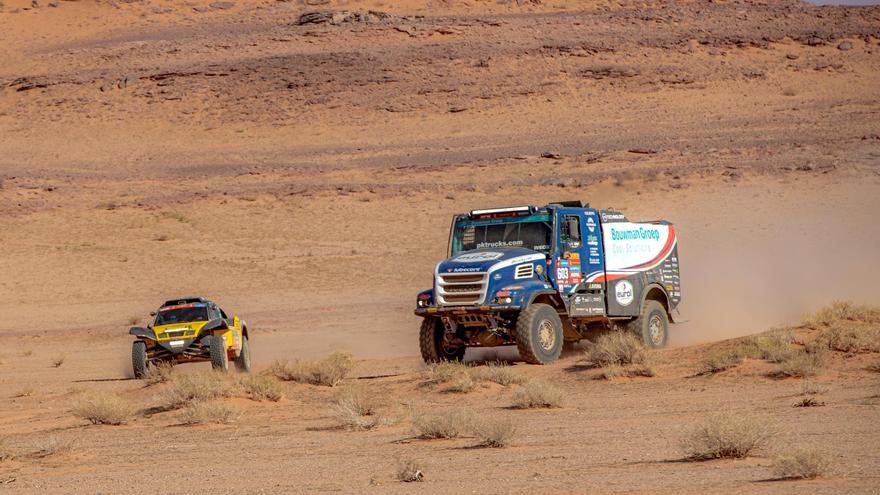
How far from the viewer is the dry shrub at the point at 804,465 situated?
10609mm

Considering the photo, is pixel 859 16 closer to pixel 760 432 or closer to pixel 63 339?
pixel 63 339

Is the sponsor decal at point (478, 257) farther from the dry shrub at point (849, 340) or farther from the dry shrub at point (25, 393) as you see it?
the dry shrub at point (25, 393)

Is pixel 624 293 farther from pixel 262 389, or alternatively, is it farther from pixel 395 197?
pixel 395 197

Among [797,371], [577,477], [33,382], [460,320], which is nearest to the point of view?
[577,477]

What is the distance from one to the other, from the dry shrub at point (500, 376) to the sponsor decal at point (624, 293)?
424 centimetres

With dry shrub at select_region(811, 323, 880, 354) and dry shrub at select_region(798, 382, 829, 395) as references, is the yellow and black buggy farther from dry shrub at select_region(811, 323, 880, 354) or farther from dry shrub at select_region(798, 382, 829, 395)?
dry shrub at select_region(798, 382, 829, 395)

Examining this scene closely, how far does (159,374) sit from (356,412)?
8193 mm

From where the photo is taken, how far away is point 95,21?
300ft

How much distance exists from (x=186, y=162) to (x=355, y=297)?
23.9 metres

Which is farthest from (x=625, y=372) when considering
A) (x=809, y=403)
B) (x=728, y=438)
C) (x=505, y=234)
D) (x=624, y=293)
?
(x=728, y=438)

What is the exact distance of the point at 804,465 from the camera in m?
10.6

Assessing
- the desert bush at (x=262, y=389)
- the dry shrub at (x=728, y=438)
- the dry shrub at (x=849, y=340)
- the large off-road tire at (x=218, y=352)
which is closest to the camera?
the dry shrub at (x=728, y=438)

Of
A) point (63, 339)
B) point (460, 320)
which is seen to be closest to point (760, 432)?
point (460, 320)

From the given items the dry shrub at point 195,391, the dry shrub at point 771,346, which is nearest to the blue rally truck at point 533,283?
the dry shrub at point 771,346
